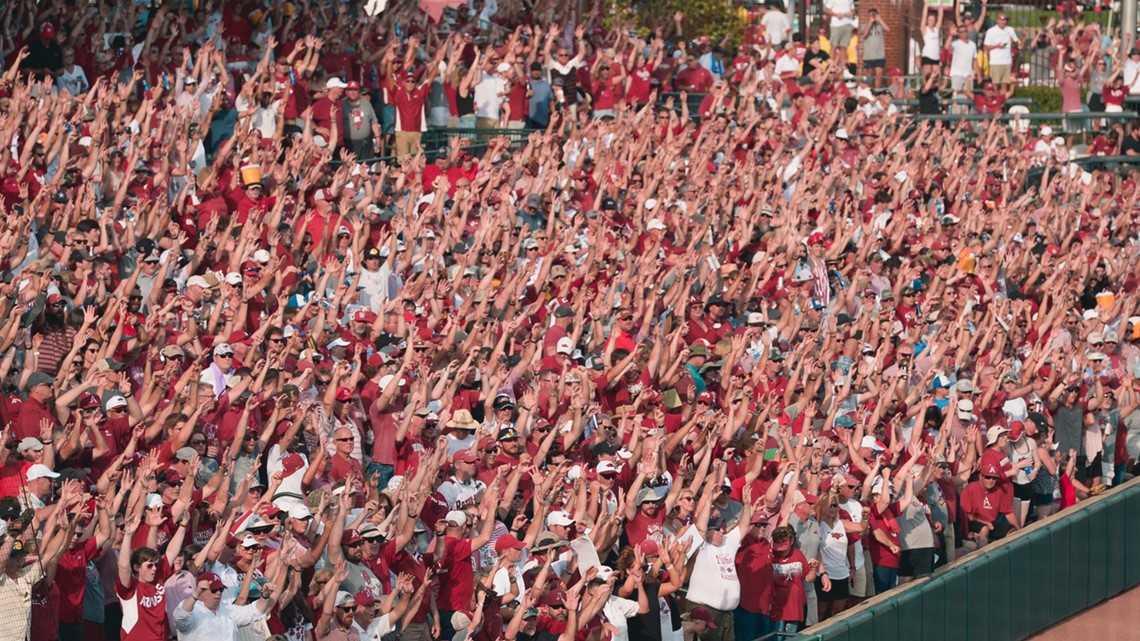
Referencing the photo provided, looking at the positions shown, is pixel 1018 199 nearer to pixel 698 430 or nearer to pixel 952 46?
pixel 952 46

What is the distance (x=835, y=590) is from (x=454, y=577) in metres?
3.82

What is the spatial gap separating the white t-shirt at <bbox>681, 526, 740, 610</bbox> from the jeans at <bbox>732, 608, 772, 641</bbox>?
60 centimetres

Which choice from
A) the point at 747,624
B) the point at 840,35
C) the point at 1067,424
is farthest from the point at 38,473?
the point at 840,35

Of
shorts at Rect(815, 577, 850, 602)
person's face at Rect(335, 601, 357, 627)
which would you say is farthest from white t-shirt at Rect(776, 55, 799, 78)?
person's face at Rect(335, 601, 357, 627)

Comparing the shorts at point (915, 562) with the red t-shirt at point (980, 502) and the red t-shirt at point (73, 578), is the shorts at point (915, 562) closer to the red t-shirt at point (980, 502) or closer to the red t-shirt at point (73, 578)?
the red t-shirt at point (980, 502)

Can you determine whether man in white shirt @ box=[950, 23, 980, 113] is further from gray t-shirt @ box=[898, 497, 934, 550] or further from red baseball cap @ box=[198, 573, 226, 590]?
red baseball cap @ box=[198, 573, 226, 590]

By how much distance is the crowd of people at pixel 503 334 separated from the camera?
12.7m

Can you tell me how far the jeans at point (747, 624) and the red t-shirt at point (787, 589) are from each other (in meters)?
0.10

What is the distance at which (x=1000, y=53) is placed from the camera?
31266 mm

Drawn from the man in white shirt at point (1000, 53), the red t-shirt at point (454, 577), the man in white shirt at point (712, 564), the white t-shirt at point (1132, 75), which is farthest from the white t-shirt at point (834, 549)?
the white t-shirt at point (1132, 75)

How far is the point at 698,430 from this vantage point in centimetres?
1602

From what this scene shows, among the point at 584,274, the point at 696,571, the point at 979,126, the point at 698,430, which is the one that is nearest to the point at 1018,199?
the point at 979,126

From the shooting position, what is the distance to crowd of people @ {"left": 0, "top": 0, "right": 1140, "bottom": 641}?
41.6 ft

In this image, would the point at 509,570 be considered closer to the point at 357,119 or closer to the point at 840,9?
the point at 357,119
